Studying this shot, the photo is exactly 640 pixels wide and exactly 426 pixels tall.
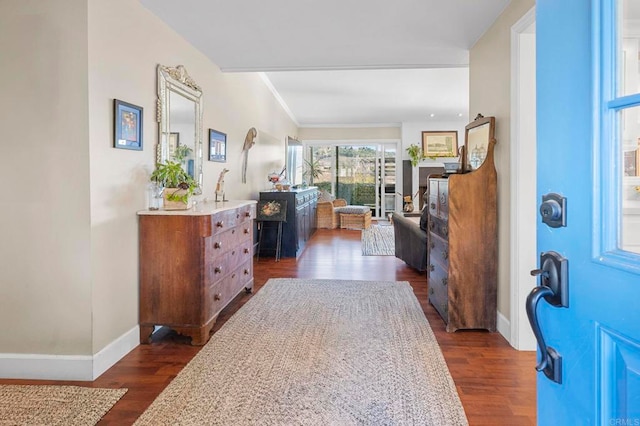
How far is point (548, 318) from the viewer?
2.56ft

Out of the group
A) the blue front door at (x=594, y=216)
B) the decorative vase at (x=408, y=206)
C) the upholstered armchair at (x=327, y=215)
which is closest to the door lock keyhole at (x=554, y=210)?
the blue front door at (x=594, y=216)

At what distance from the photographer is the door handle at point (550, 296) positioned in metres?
0.72

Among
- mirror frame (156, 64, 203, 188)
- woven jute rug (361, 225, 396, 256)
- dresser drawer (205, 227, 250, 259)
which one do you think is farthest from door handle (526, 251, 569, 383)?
woven jute rug (361, 225, 396, 256)

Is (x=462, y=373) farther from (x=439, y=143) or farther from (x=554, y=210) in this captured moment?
(x=439, y=143)

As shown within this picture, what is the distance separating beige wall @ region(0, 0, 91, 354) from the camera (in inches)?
88.4

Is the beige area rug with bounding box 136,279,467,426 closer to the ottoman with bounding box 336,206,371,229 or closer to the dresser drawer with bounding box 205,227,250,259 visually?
the dresser drawer with bounding box 205,227,250,259

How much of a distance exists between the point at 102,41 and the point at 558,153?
2.51 metres

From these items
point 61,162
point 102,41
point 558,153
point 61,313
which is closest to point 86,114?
point 61,162

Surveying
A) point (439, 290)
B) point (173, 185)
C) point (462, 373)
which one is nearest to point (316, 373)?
point (462, 373)

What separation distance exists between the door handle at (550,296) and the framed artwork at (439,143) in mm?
9724

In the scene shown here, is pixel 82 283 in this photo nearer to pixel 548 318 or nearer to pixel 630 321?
pixel 548 318

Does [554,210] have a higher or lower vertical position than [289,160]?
lower

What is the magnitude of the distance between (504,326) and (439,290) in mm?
561

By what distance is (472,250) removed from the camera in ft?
9.84
